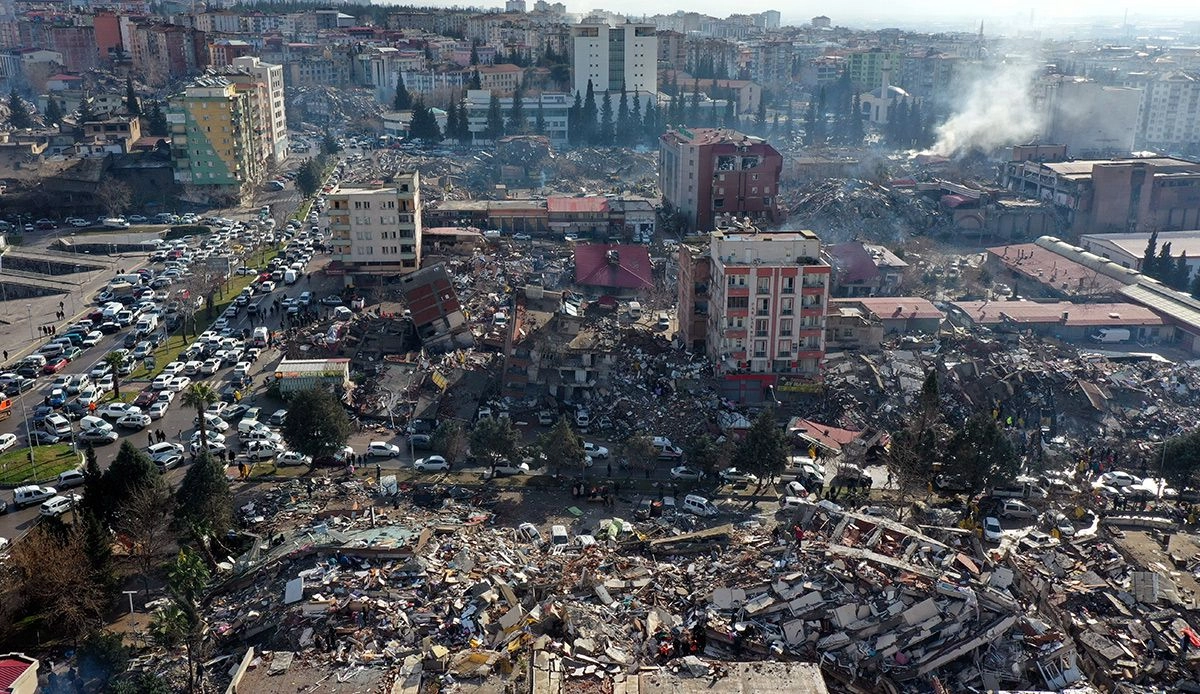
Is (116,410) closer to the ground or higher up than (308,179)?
closer to the ground

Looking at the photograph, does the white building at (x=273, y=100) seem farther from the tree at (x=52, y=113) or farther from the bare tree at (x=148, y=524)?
the bare tree at (x=148, y=524)

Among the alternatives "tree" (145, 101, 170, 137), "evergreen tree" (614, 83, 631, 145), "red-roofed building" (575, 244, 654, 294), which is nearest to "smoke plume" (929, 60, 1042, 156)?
"evergreen tree" (614, 83, 631, 145)

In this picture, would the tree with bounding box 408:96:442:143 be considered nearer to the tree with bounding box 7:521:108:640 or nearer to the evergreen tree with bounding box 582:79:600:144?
the evergreen tree with bounding box 582:79:600:144

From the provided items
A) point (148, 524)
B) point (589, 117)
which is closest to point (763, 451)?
point (148, 524)

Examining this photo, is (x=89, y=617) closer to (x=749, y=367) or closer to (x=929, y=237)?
(x=749, y=367)

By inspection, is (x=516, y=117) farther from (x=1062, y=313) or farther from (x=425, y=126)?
(x=1062, y=313)
